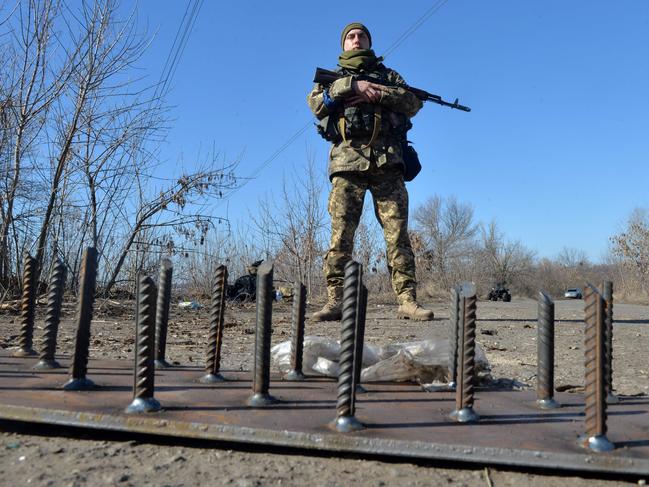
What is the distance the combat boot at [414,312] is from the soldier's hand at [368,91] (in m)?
1.68

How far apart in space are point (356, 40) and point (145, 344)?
4308mm

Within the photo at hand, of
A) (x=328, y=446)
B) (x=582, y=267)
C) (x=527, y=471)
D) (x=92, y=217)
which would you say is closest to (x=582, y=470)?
(x=527, y=471)

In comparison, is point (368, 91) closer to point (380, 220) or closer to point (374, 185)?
point (374, 185)

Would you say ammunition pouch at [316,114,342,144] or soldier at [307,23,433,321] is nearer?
soldier at [307,23,433,321]

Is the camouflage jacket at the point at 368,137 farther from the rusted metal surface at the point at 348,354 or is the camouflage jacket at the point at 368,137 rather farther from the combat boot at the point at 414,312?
the rusted metal surface at the point at 348,354

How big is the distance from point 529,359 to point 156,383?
2004 millimetres

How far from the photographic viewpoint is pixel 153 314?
1.32m

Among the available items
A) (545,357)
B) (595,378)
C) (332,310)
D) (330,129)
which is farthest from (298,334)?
(330,129)

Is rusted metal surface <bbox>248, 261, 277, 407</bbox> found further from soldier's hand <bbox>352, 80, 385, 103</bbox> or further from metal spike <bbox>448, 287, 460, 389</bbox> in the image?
soldier's hand <bbox>352, 80, 385, 103</bbox>

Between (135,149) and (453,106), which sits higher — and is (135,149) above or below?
below

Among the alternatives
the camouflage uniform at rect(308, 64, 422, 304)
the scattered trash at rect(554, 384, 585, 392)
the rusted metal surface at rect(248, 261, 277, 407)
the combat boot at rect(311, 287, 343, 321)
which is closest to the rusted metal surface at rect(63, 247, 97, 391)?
the rusted metal surface at rect(248, 261, 277, 407)

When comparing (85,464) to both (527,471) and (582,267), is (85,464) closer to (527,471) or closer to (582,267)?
(527,471)

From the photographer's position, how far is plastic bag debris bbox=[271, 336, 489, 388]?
1.90 metres

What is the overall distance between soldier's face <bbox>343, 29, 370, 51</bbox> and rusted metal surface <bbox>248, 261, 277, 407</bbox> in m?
4.09
